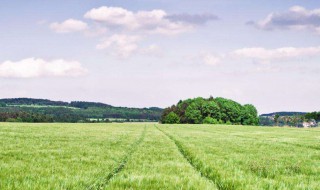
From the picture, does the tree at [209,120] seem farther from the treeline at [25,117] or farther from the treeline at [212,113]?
the treeline at [25,117]

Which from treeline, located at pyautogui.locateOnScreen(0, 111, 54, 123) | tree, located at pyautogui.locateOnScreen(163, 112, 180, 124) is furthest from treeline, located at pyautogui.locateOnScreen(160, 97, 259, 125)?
treeline, located at pyautogui.locateOnScreen(0, 111, 54, 123)

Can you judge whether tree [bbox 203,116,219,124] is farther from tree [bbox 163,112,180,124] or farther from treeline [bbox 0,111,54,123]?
treeline [bbox 0,111,54,123]

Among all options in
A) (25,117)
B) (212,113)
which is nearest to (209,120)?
(212,113)

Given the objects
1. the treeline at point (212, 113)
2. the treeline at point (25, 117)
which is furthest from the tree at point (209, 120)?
A: the treeline at point (25, 117)

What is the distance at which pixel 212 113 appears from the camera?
17188 cm

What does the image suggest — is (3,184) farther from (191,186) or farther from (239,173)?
(239,173)

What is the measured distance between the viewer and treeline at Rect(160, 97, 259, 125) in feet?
552

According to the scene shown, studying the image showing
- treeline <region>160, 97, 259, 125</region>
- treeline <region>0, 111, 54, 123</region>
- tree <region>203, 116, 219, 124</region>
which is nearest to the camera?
treeline <region>0, 111, 54, 123</region>

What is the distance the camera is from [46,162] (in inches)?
505

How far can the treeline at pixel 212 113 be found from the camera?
168375 mm

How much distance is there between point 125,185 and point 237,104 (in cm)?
18797

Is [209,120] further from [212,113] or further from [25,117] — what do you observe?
[25,117]

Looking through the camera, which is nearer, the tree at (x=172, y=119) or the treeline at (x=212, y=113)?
the treeline at (x=212, y=113)

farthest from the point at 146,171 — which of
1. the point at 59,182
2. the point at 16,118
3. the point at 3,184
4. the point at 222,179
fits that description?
the point at 16,118
